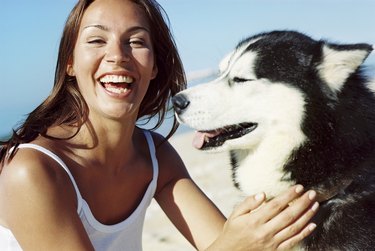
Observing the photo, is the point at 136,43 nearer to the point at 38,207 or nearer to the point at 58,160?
the point at 58,160

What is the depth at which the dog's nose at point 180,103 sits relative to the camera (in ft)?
8.18

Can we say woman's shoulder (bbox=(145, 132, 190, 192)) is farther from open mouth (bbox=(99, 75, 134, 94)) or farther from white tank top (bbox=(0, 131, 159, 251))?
open mouth (bbox=(99, 75, 134, 94))

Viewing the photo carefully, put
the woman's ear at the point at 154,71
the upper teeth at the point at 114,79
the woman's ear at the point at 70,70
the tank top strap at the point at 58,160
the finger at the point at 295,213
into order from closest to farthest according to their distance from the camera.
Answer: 1. the finger at the point at 295,213
2. the tank top strap at the point at 58,160
3. the upper teeth at the point at 114,79
4. the woman's ear at the point at 70,70
5. the woman's ear at the point at 154,71

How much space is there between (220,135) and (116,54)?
1.93 ft

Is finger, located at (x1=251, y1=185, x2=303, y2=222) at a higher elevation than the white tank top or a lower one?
higher

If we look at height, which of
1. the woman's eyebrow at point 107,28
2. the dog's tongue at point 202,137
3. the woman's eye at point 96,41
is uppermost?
the woman's eyebrow at point 107,28

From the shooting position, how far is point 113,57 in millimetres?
2377

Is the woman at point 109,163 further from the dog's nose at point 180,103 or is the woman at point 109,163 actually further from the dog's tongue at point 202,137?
the dog's tongue at point 202,137

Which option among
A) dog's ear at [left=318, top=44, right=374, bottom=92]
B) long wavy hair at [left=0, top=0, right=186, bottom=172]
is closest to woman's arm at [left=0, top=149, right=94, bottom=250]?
long wavy hair at [left=0, top=0, right=186, bottom=172]

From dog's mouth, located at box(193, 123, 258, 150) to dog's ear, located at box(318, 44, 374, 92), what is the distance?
37cm

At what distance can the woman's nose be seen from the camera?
7.79 ft

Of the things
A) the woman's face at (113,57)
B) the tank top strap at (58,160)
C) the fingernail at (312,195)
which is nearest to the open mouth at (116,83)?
the woman's face at (113,57)

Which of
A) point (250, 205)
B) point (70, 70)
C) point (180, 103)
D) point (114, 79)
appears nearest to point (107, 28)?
point (114, 79)

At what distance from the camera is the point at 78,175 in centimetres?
250
